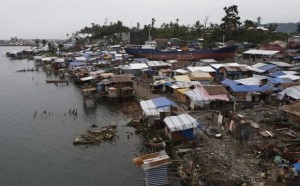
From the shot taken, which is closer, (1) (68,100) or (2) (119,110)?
(2) (119,110)

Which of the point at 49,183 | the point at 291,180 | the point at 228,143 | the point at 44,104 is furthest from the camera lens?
the point at 44,104

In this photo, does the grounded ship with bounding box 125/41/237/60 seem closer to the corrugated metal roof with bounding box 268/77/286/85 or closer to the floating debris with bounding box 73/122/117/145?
the corrugated metal roof with bounding box 268/77/286/85

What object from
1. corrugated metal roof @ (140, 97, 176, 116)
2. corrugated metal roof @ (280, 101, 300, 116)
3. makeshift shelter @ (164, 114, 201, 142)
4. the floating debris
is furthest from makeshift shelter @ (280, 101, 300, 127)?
the floating debris

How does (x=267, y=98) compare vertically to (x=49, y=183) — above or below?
above

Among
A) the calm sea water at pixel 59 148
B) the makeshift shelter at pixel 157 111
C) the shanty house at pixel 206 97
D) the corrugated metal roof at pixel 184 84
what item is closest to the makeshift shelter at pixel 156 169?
the calm sea water at pixel 59 148

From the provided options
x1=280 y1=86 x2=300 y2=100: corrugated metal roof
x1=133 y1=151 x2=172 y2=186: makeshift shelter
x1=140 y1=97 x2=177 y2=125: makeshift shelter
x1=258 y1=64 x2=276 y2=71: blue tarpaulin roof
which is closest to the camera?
x1=133 y1=151 x2=172 y2=186: makeshift shelter

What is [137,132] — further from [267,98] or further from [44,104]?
[44,104]

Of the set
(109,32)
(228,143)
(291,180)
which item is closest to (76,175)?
(228,143)
